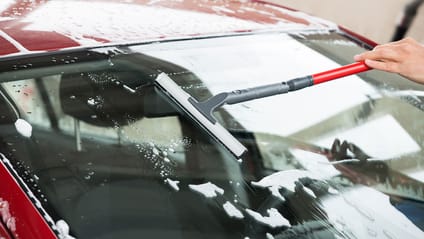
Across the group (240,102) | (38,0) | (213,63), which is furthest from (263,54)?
(38,0)

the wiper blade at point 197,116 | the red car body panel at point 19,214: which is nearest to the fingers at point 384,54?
the wiper blade at point 197,116

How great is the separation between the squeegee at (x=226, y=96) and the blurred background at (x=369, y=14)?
2.77 metres

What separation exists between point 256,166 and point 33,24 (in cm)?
71

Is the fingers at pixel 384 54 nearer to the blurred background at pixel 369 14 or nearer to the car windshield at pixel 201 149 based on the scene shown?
the car windshield at pixel 201 149

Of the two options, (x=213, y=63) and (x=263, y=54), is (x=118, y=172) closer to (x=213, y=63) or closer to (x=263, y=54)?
(x=213, y=63)

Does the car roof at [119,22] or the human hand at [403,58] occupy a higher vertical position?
the human hand at [403,58]

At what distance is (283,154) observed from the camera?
133 centimetres

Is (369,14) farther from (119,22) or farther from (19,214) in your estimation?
(19,214)

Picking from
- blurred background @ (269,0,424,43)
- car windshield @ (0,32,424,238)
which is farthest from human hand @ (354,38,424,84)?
blurred background @ (269,0,424,43)

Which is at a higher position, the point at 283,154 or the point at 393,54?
the point at 393,54

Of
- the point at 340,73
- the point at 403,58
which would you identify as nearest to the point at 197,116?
the point at 340,73

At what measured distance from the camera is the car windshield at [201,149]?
103cm

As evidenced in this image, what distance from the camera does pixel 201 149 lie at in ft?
3.97

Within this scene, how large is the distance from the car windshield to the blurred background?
2529 millimetres
